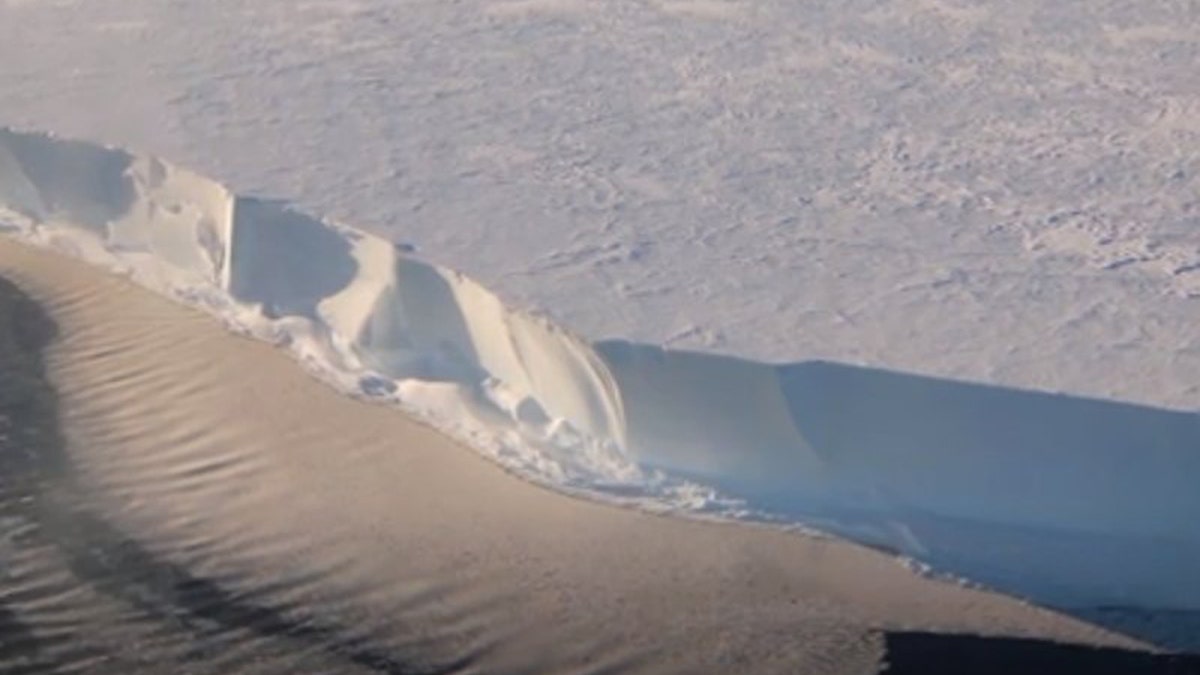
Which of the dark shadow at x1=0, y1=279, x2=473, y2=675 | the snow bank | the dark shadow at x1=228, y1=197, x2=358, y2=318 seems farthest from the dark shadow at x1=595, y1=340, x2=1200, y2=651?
the dark shadow at x1=228, y1=197, x2=358, y2=318

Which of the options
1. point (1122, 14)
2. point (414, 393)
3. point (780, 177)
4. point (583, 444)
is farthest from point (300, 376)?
point (1122, 14)

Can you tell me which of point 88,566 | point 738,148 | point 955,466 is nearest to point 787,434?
point 955,466

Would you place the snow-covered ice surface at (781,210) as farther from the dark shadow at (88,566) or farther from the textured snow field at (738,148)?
the dark shadow at (88,566)

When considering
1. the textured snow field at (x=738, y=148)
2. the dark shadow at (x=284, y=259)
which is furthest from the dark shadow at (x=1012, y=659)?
the dark shadow at (x=284, y=259)

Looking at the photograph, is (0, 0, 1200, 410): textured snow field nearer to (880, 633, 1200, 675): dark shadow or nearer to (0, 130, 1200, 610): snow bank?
(0, 130, 1200, 610): snow bank

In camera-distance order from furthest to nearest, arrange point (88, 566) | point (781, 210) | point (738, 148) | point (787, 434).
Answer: point (738, 148), point (781, 210), point (787, 434), point (88, 566)

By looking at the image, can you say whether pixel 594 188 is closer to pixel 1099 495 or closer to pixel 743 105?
pixel 743 105

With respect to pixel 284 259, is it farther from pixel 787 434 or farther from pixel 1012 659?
pixel 1012 659
